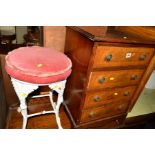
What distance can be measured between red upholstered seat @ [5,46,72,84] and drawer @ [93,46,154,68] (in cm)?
21

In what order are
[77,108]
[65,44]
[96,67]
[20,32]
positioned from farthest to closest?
[20,32] → [65,44] → [77,108] → [96,67]

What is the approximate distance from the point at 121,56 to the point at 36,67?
1.75 ft

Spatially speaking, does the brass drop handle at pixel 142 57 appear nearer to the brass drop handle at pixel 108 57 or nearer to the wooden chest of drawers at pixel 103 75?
the wooden chest of drawers at pixel 103 75

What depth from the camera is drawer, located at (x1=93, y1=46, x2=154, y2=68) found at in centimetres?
83

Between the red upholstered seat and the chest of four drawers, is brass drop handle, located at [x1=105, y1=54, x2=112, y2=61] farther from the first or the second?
the red upholstered seat

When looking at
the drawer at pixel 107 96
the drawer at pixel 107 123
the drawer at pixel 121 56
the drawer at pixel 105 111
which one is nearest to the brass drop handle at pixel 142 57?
the drawer at pixel 121 56

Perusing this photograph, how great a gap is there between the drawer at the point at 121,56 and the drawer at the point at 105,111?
41cm

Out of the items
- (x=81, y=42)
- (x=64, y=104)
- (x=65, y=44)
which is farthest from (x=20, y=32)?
(x=81, y=42)

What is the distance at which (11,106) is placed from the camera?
1.36 metres

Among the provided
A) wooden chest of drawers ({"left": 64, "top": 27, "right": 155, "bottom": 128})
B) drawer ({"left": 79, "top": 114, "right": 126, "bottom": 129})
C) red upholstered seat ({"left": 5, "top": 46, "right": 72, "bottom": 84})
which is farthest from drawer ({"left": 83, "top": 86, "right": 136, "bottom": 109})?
red upholstered seat ({"left": 5, "top": 46, "right": 72, "bottom": 84})

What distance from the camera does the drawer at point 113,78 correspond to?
3.05ft

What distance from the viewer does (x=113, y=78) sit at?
997mm
